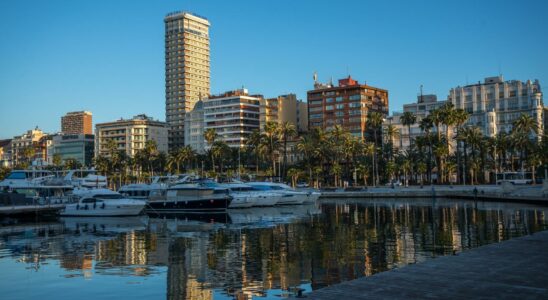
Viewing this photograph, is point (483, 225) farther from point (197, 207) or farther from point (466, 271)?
point (197, 207)

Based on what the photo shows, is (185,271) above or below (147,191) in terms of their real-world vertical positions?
below

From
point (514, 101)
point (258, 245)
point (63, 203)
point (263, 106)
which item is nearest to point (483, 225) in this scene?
point (258, 245)

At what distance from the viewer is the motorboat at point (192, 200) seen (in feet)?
219

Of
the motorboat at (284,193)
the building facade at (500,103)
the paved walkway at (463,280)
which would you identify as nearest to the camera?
the paved walkway at (463,280)

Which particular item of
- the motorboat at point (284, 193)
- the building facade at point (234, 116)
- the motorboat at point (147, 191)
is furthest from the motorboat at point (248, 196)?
the building facade at point (234, 116)

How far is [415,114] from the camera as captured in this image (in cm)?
16888

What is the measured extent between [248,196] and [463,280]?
59.0 m

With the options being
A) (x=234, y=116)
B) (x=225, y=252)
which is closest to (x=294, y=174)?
(x=234, y=116)

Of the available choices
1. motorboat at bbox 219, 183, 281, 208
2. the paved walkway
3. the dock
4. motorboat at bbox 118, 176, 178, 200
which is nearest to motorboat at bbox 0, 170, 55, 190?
motorboat at bbox 118, 176, 178, 200

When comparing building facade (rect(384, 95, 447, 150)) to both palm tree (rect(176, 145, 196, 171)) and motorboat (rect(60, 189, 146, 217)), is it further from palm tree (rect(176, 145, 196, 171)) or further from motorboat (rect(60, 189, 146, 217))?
motorboat (rect(60, 189, 146, 217))

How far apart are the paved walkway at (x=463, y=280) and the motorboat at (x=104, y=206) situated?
1931 inches

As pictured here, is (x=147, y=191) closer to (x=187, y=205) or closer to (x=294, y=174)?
(x=187, y=205)

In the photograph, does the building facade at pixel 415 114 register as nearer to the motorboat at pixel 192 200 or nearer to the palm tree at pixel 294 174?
the palm tree at pixel 294 174

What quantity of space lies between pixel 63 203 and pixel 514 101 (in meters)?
125
